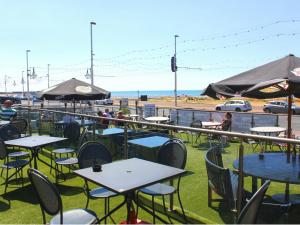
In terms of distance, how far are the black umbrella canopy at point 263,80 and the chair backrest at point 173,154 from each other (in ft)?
4.17

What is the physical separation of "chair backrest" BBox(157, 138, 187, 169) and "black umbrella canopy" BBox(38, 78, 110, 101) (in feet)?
16.3

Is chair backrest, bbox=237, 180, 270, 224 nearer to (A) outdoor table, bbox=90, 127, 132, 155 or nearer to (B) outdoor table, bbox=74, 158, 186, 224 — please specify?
(B) outdoor table, bbox=74, 158, 186, 224

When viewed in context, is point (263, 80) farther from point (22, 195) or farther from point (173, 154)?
point (22, 195)

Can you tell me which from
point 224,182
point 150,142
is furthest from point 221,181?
point 150,142

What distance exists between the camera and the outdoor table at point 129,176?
2.98 m

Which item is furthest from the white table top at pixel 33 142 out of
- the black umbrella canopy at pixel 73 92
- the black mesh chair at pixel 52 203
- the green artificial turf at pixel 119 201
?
the black umbrella canopy at pixel 73 92

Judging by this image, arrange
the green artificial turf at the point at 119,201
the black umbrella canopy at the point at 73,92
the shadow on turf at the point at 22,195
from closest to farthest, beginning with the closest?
1. the green artificial turf at the point at 119,201
2. the shadow on turf at the point at 22,195
3. the black umbrella canopy at the point at 73,92

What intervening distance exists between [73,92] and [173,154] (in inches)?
203

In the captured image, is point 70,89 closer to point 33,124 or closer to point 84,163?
point 33,124

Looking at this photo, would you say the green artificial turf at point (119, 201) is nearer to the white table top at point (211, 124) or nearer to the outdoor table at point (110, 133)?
the outdoor table at point (110, 133)

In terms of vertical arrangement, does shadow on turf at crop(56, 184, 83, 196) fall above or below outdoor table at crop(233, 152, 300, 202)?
below

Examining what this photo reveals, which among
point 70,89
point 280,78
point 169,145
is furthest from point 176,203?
point 70,89

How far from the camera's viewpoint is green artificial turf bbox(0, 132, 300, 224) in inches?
169

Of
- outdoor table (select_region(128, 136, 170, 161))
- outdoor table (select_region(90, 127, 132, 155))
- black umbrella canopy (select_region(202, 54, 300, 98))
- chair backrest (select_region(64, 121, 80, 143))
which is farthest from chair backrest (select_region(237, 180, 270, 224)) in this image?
chair backrest (select_region(64, 121, 80, 143))
